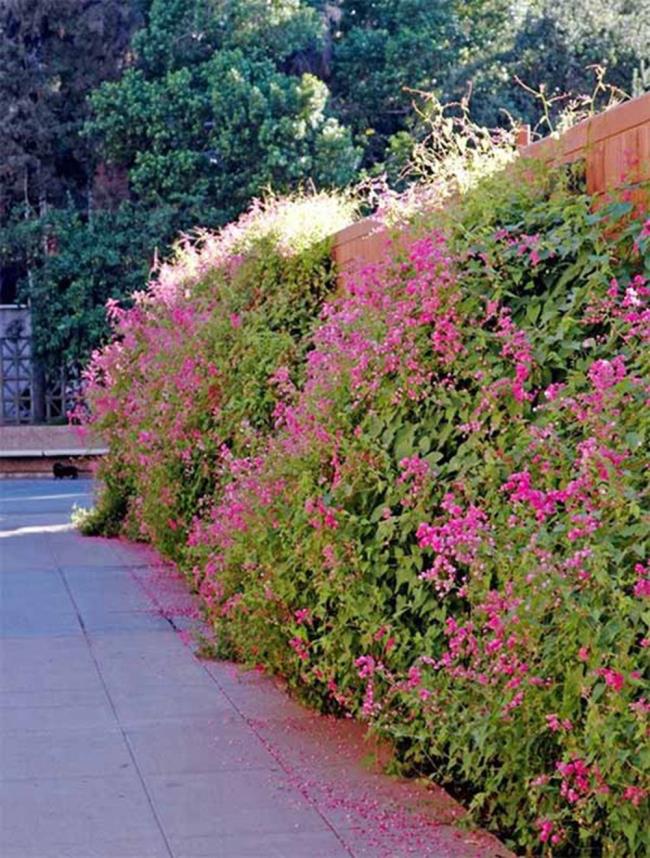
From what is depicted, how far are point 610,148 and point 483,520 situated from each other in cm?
172

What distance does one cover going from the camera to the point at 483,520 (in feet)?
16.3

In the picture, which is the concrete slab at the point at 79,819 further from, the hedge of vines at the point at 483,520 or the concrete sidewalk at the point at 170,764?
the hedge of vines at the point at 483,520

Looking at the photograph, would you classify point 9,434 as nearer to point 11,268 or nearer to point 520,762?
point 11,268

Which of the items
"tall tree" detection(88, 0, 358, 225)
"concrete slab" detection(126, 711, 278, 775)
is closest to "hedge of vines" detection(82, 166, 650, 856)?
"concrete slab" detection(126, 711, 278, 775)

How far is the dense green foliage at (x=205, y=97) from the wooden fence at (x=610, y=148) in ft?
83.9

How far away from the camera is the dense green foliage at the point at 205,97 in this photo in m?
33.0

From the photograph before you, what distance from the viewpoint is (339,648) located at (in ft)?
20.6

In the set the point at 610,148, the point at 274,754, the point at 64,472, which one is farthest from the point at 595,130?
the point at 64,472

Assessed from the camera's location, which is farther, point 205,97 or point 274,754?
point 205,97

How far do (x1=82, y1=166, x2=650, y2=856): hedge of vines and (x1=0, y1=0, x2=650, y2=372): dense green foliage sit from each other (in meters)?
25.4

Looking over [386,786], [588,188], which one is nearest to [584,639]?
[386,786]

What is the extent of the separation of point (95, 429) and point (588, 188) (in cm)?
1001

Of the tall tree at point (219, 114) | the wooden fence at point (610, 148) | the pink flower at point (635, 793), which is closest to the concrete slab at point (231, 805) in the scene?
the pink flower at point (635, 793)

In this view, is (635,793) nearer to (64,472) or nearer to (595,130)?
(595,130)
